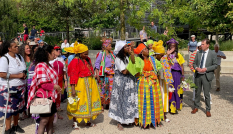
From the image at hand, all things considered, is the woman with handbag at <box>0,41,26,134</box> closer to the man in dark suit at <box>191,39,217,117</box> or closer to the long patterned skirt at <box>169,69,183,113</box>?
the long patterned skirt at <box>169,69,183,113</box>

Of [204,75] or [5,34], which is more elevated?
[5,34]

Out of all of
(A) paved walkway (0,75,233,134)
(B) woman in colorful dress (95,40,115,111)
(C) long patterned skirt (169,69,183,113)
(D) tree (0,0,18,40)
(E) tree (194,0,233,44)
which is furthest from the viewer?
(D) tree (0,0,18,40)

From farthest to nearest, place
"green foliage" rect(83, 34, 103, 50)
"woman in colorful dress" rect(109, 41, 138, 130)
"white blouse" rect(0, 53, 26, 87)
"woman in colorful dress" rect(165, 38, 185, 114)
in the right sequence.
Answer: "green foliage" rect(83, 34, 103, 50)
"woman in colorful dress" rect(165, 38, 185, 114)
"woman in colorful dress" rect(109, 41, 138, 130)
"white blouse" rect(0, 53, 26, 87)

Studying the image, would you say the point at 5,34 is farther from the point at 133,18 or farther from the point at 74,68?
the point at 74,68

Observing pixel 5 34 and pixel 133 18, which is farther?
pixel 5 34

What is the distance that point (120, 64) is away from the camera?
488 cm

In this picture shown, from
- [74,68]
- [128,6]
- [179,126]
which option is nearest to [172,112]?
[179,126]

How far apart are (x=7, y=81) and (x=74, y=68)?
1.41m

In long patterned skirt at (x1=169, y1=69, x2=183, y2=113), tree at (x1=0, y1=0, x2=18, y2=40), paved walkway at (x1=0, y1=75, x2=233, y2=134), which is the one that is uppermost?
tree at (x1=0, y1=0, x2=18, y2=40)

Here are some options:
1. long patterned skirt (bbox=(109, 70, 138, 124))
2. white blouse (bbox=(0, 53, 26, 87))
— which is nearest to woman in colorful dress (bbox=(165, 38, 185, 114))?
long patterned skirt (bbox=(109, 70, 138, 124))

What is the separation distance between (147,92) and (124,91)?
0.52 m

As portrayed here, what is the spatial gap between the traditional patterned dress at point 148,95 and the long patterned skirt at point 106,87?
5.12 ft

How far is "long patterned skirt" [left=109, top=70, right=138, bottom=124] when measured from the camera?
496 centimetres

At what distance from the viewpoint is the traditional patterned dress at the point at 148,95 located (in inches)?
194
